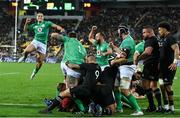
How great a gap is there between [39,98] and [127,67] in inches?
173

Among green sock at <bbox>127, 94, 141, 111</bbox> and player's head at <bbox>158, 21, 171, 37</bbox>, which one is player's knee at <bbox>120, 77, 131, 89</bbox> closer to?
green sock at <bbox>127, 94, 141, 111</bbox>

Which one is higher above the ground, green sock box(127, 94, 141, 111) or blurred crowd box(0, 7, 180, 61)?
green sock box(127, 94, 141, 111)

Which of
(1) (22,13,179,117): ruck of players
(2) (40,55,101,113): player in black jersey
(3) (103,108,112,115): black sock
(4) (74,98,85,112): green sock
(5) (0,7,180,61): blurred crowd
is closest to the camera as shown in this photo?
(2) (40,55,101,113): player in black jersey

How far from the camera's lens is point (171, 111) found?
1309 centimetres

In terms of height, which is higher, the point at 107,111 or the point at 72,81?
the point at 72,81

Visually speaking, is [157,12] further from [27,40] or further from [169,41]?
[169,41]

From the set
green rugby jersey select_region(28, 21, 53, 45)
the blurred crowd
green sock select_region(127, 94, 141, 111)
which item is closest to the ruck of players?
green sock select_region(127, 94, 141, 111)

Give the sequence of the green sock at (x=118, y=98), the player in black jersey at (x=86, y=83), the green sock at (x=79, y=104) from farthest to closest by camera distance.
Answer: the green sock at (x=118, y=98)
the green sock at (x=79, y=104)
the player in black jersey at (x=86, y=83)

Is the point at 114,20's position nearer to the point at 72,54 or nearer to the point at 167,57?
the point at 72,54

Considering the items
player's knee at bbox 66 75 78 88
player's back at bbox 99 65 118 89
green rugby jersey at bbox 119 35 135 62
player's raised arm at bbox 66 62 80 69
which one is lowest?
player's knee at bbox 66 75 78 88

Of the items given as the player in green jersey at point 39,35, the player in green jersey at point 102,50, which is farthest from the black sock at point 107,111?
the player in green jersey at point 39,35

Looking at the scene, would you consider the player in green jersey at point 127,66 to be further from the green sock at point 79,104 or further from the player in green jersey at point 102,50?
the green sock at point 79,104

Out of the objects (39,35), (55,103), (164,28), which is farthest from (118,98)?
(39,35)

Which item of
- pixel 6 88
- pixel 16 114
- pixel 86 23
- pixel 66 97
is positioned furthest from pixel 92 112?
pixel 86 23
